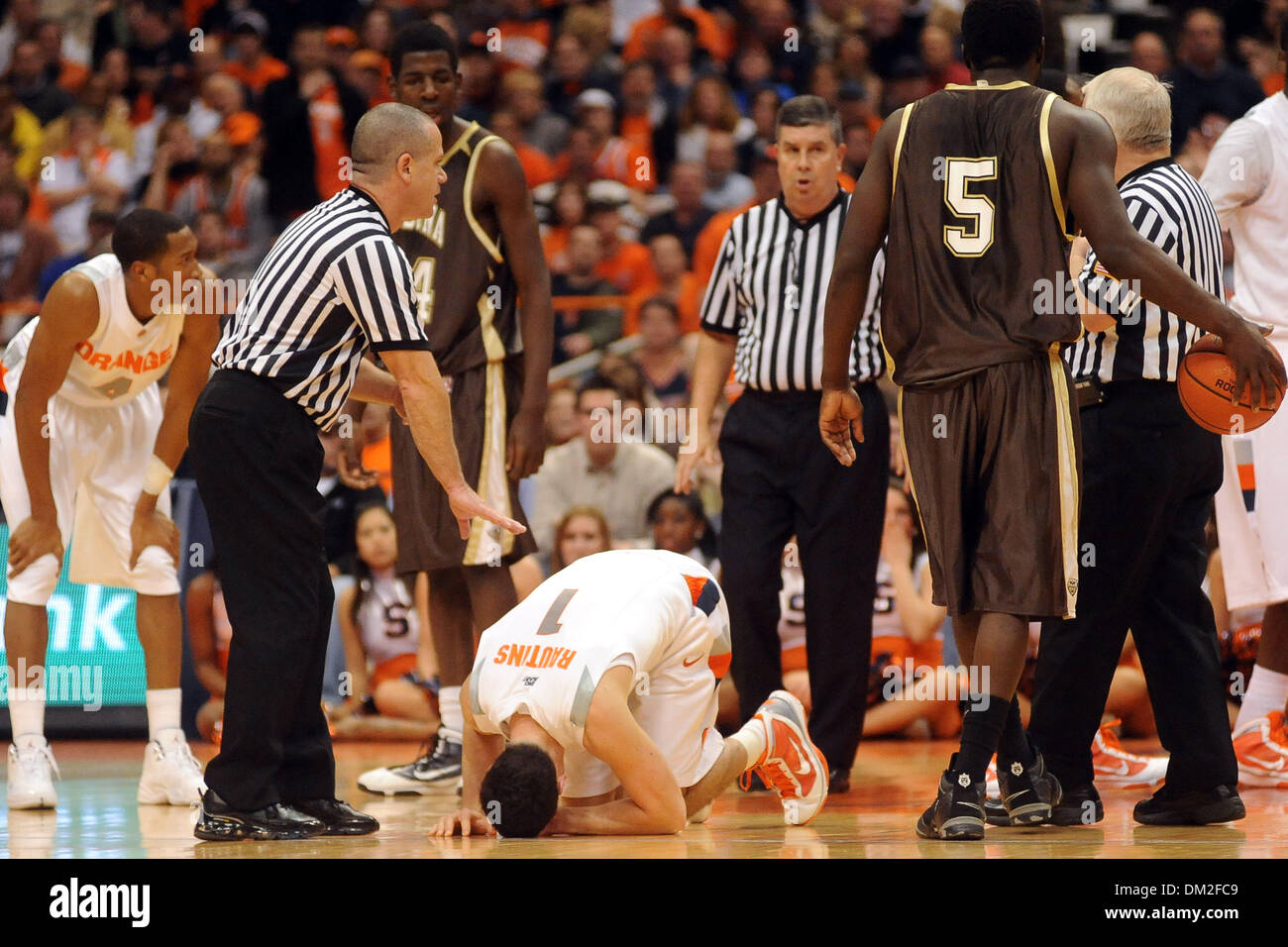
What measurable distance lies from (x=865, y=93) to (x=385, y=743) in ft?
16.4

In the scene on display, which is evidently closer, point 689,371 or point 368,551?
point 368,551

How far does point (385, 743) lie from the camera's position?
7191mm

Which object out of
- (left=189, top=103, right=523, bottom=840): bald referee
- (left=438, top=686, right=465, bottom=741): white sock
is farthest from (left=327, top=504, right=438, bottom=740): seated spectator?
(left=189, top=103, right=523, bottom=840): bald referee

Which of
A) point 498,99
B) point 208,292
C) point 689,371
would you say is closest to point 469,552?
point 208,292

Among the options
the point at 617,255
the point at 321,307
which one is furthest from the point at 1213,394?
the point at 617,255

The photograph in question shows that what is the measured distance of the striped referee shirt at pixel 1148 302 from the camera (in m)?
4.27

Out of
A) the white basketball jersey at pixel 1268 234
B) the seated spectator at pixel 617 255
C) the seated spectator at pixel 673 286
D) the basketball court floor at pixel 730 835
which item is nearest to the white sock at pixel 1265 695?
the basketball court floor at pixel 730 835

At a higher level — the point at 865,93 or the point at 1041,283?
the point at 865,93

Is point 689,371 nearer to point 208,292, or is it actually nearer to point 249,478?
point 208,292

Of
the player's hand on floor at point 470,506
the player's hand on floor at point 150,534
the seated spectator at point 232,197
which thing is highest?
the seated spectator at point 232,197

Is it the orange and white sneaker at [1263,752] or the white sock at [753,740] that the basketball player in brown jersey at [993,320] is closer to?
the white sock at [753,740]

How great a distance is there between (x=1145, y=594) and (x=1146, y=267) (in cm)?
102

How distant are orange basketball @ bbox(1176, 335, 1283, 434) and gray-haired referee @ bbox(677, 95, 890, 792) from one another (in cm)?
145
